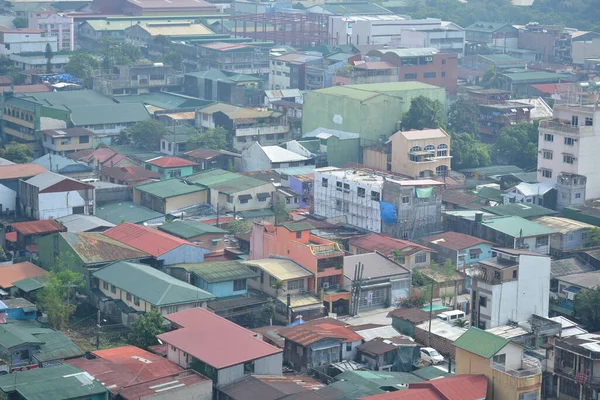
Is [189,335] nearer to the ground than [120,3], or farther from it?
nearer to the ground

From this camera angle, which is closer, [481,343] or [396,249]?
[481,343]

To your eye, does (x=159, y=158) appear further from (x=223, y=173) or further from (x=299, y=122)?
(x=299, y=122)

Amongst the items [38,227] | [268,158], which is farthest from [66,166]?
[38,227]

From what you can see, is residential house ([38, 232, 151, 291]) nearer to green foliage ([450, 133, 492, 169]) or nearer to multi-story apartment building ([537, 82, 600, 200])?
multi-story apartment building ([537, 82, 600, 200])

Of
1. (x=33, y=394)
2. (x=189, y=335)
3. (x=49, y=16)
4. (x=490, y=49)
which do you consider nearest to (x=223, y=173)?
(x=189, y=335)

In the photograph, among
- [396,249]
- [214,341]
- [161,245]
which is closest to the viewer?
[214,341]

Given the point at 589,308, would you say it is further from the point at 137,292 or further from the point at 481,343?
the point at 137,292
